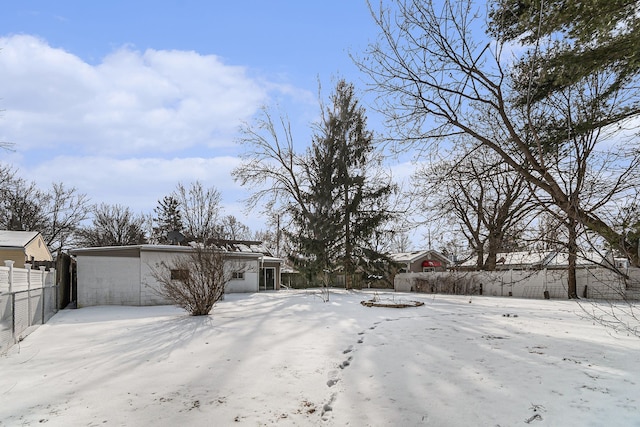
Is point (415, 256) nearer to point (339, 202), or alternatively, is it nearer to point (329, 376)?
point (339, 202)

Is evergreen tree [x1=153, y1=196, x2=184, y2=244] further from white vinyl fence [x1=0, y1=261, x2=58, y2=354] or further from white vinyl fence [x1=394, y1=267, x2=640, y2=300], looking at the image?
white vinyl fence [x1=0, y1=261, x2=58, y2=354]

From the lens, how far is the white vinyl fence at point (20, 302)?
686cm

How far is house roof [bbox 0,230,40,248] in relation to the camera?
17.2 m

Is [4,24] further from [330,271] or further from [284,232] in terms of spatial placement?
[330,271]

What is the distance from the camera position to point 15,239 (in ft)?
59.5

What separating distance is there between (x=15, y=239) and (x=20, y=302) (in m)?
13.1

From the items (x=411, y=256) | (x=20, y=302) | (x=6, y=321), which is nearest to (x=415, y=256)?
(x=411, y=256)

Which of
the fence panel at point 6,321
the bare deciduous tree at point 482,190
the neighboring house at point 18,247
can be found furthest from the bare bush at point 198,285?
the neighboring house at point 18,247

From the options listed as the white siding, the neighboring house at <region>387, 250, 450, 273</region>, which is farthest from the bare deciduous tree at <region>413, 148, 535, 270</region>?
the neighboring house at <region>387, 250, 450, 273</region>

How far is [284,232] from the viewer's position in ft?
75.9

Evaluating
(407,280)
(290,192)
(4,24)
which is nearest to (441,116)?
(4,24)

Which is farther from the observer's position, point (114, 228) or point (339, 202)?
point (114, 228)

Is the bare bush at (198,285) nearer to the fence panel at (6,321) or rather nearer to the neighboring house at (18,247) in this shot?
the fence panel at (6,321)

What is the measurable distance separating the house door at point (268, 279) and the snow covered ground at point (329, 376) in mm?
16177
